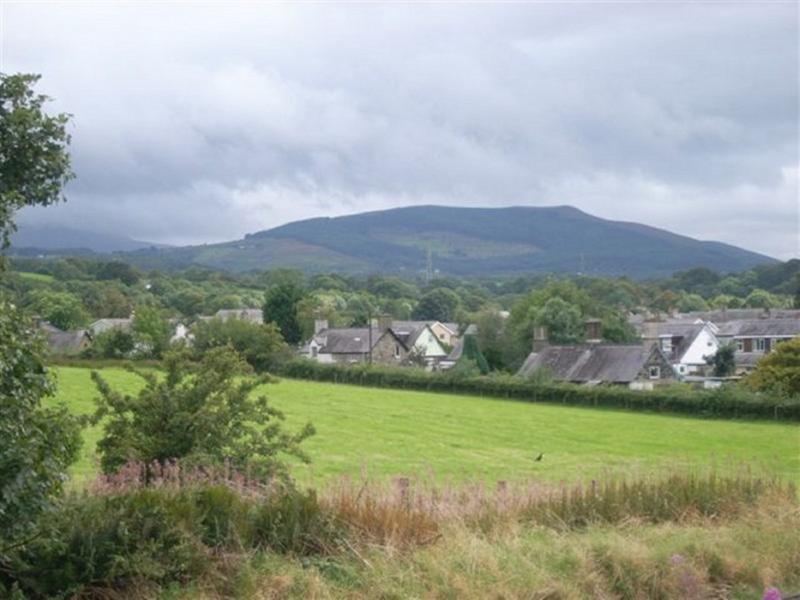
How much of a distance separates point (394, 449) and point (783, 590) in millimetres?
27085

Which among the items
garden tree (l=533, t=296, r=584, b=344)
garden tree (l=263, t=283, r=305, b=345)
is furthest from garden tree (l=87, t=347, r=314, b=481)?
garden tree (l=263, t=283, r=305, b=345)

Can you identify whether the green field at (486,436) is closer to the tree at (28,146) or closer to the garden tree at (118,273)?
the tree at (28,146)

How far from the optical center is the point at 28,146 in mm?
12680

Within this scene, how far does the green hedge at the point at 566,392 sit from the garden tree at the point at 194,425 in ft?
146

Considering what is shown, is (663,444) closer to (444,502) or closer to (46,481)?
(444,502)

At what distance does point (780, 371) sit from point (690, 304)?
4707 inches

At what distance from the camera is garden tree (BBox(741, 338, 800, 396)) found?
6109cm

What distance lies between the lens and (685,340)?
10150 cm

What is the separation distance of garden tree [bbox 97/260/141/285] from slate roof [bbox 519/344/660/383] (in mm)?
112422

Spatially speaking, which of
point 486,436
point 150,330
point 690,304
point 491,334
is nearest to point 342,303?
point 690,304

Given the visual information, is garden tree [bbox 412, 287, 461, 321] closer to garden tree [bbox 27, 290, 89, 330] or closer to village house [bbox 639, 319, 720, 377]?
garden tree [bbox 27, 290, 89, 330]

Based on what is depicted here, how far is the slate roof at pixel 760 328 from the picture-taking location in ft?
316

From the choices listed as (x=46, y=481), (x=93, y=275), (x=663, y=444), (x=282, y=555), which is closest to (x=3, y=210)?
(x=46, y=481)

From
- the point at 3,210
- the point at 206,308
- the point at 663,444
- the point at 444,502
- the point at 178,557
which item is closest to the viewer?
the point at 3,210
